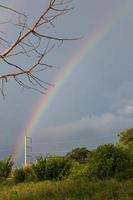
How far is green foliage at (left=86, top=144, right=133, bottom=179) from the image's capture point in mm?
20094

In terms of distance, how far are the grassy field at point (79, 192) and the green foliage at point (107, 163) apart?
193cm

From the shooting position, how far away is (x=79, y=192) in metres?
15.8

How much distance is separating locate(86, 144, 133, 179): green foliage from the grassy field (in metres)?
1.93

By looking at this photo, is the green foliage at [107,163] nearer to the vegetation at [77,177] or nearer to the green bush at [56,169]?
the vegetation at [77,177]

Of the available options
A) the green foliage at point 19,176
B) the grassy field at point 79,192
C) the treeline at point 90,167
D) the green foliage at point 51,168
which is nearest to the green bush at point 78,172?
the treeline at point 90,167

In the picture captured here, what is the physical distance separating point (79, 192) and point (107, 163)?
448 centimetres

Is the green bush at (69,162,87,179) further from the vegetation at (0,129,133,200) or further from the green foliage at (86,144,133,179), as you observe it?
the green foliage at (86,144,133,179)

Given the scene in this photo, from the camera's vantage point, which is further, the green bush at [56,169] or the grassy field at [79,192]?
the green bush at [56,169]

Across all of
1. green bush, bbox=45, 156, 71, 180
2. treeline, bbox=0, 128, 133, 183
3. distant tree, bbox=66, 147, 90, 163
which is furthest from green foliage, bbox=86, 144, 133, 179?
distant tree, bbox=66, 147, 90, 163

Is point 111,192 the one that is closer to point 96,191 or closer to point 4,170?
point 96,191

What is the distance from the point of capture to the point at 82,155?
52.5 meters

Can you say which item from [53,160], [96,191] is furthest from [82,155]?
[96,191]

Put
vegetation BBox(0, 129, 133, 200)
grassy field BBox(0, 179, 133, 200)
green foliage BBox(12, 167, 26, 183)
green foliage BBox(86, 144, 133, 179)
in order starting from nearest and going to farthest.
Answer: grassy field BBox(0, 179, 133, 200)
vegetation BBox(0, 129, 133, 200)
green foliage BBox(86, 144, 133, 179)
green foliage BBox(12, 167, 26, 183)

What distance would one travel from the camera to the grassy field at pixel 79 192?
1473 cm
